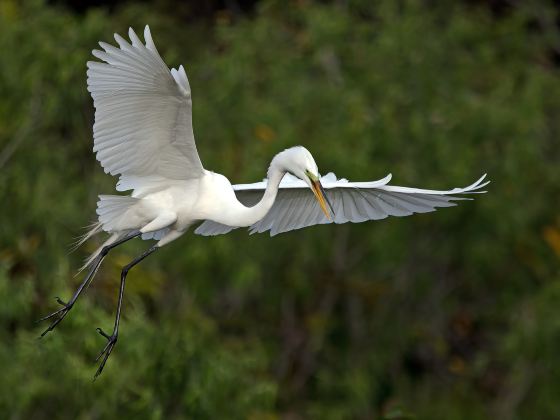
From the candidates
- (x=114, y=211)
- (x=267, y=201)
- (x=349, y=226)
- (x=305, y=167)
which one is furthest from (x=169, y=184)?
(x=349, y=226)

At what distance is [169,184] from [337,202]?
761 millimetres

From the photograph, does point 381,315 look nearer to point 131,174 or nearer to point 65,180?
point 65,180

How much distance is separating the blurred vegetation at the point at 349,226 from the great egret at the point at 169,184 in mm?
3630

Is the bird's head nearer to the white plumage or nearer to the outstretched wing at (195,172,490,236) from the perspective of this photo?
the white plumage

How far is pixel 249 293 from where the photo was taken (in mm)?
12398

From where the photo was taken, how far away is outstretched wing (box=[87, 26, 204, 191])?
4746 millimetres

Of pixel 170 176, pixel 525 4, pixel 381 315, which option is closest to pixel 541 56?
pixel 525 4

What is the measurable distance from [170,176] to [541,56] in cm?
1098

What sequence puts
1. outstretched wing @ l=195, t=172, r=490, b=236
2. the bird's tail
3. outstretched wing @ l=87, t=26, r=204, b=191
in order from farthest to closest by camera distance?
outstretched wing @ l=195, t=172, r=490, b=236, the bird's tail, outstretched wing @ l=87, t=26, r=204, b=191

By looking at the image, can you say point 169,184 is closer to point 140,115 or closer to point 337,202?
point 140,115

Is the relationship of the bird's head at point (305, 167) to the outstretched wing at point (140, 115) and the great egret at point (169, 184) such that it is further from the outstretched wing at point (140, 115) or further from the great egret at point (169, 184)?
the outstretched wing at point (140, 115)

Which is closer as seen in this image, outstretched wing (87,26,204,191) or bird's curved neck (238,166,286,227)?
outstretched wing (87,26,204,191)

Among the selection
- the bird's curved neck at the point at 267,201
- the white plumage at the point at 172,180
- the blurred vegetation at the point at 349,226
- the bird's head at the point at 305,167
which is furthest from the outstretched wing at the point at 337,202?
the blurred vegetation at the point at 349,226

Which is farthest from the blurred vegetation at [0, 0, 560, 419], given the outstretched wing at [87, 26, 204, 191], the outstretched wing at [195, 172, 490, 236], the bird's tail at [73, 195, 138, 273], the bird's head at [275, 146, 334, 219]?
Result: the bird's head at [275, 146, 334, 219]
